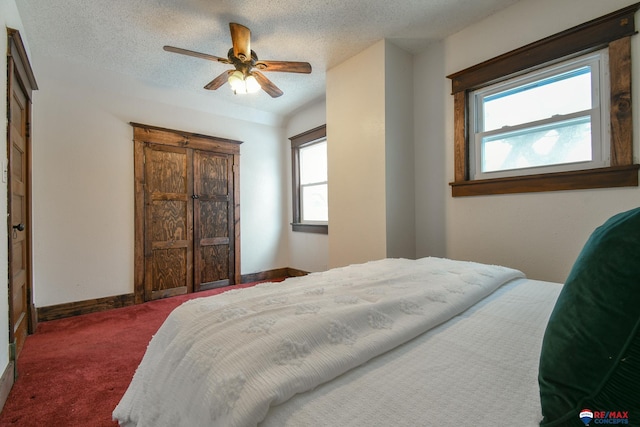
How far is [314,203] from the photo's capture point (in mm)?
4137

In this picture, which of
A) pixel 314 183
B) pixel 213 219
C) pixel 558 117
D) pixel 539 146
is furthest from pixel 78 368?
pixel 558 117

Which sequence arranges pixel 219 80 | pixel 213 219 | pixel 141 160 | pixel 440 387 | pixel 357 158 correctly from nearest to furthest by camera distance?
pixel 440 387 < pixel 219 80 < pixel 357 158 < pixel 141 160 < pixel 213 219

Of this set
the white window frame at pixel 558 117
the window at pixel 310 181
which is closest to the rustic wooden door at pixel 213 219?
the window at pixel 310 181

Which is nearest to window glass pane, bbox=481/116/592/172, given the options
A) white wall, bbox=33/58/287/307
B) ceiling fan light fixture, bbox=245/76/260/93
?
ceiling fan light fixture, bbox=245/76/260/93

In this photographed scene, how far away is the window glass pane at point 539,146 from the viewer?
6.12 feet

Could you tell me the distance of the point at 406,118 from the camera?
2.70 m

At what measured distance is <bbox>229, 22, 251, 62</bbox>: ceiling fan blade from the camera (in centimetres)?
223

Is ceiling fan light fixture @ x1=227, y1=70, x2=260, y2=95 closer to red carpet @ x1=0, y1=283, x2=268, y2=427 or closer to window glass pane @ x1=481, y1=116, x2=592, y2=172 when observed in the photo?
window glass pane @ x1=481, y1=116, x2=592, y2=172

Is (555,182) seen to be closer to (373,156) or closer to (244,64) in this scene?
(373,156)

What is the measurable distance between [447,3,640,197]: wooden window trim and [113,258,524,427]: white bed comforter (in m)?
1.26

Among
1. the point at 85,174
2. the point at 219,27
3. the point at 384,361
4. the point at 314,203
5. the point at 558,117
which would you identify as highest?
the point at 219,27

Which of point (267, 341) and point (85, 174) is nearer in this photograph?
point (267, 341)

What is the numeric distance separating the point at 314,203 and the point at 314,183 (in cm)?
30

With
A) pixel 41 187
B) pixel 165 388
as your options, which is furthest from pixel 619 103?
pixel 41 187
